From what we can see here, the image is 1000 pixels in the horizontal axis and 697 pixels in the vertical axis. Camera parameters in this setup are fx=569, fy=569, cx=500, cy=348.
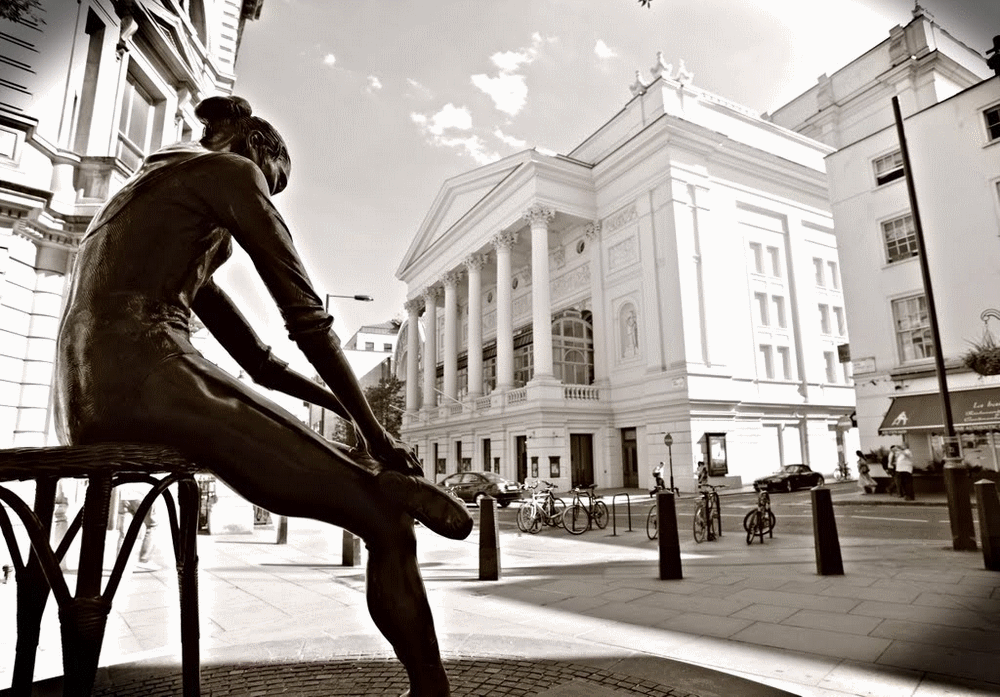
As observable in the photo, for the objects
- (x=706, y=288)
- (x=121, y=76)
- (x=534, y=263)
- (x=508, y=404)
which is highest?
(x=534, y=263)

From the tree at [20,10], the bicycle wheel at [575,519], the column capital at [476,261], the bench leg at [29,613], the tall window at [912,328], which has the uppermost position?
the column capital at [476,261]

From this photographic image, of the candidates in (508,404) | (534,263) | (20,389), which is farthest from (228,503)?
(534,263)

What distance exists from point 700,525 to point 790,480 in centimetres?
1602

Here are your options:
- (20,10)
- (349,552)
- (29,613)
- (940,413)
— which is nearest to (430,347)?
(940,413)

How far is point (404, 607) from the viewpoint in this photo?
59.7 inches

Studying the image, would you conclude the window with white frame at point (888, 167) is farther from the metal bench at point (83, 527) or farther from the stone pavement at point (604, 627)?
the metal bench at point (83, 527)

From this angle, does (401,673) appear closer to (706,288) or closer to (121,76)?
(121,76)

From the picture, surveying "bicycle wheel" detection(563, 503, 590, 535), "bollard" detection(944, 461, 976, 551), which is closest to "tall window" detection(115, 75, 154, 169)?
"bicycle wheel" detection(563, 503, 590, 535)

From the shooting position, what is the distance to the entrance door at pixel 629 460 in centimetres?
2805

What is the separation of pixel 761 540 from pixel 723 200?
2379 cm

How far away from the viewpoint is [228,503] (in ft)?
40.6

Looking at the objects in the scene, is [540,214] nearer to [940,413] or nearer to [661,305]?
[661,305]

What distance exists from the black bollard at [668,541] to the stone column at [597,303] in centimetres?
2302

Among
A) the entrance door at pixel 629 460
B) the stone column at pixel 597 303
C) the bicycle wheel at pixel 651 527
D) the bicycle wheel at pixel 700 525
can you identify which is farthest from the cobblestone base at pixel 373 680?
the stone column at pixel 597 303
